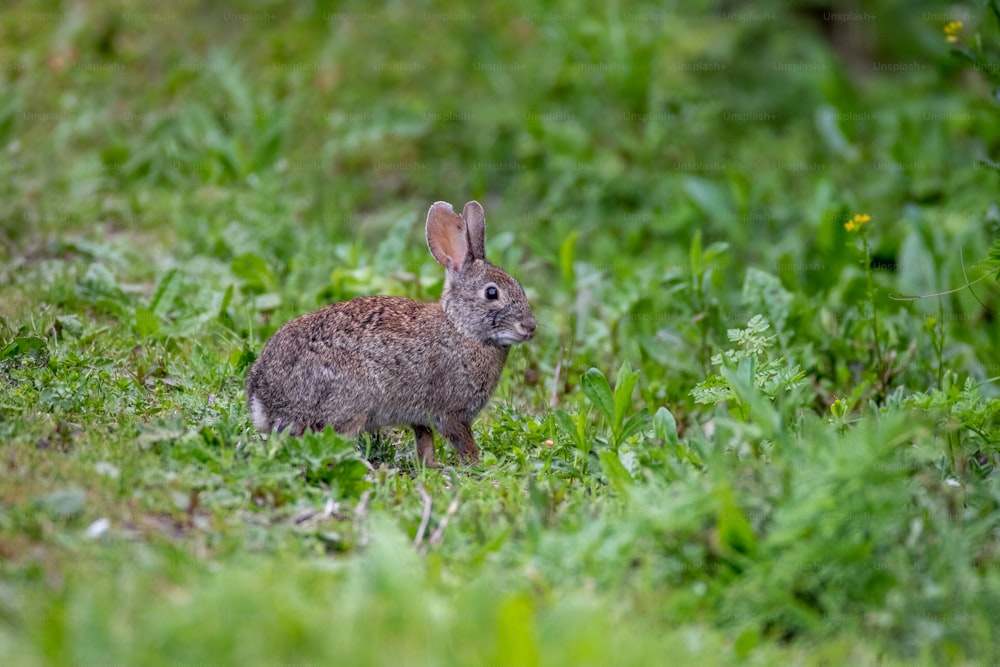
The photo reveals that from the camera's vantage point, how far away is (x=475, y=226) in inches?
267

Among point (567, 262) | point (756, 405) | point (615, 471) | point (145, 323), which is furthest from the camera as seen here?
point (567, 262)

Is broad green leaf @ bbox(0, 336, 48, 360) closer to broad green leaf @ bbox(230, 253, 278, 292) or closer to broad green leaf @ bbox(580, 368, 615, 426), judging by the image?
broad green leaf @ bbox(230, 253, 278, 292)

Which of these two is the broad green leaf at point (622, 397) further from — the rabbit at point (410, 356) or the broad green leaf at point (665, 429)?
the rabbit at point (410, 356)

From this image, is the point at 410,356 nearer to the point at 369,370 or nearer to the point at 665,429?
the point at 369,370

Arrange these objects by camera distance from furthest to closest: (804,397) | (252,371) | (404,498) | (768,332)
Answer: (768,332) → (804,397) → (252,371) → (404,498)

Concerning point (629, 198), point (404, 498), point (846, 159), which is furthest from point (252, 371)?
point (846, 159)

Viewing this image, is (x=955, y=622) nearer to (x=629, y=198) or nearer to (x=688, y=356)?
(x=688, y=356)

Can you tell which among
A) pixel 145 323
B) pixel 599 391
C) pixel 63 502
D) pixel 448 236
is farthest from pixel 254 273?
pixel 63 502

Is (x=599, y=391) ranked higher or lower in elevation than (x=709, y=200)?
higher

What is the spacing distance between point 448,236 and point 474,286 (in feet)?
1.28

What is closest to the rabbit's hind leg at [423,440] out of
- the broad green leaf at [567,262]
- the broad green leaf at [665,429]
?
the broad green leaf at [665,429]

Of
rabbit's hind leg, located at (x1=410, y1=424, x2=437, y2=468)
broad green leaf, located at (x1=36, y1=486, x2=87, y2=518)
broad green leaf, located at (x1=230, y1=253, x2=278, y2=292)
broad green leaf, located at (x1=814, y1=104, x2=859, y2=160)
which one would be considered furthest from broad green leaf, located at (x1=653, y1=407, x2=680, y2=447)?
broad green leaf, located at (x1=814, y1=104, x2=859, y2=160)

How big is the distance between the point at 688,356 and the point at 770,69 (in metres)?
6.70

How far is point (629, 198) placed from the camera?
441 inches
